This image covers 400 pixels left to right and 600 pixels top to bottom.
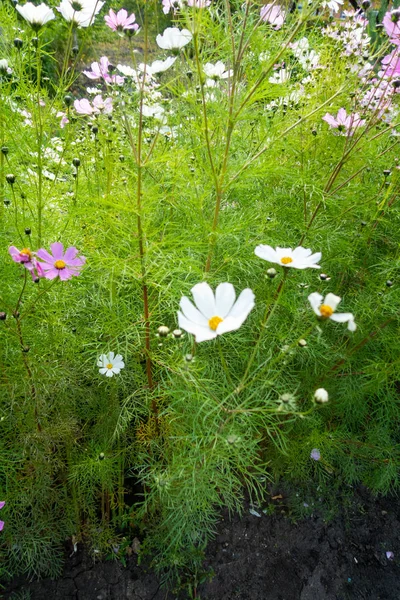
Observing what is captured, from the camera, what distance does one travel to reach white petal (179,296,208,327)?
0.97 metres

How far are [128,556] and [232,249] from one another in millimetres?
1301

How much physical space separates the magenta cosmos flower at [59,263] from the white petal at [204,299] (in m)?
0.41

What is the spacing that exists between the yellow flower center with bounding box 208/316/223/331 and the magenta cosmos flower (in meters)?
0.45

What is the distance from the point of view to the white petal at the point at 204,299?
100cm

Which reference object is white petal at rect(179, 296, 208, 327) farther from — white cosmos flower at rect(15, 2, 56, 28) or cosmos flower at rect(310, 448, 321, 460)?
cosmos flower at rect(310, 448, 321, 460)

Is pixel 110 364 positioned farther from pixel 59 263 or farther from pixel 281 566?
pixel 281 566

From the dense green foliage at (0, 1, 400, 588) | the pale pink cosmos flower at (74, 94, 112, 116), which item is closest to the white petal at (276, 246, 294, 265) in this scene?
the dense green foliage at (0, 1, 400, 588)

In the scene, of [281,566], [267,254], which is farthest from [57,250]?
[281,566]

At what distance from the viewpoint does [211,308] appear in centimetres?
102

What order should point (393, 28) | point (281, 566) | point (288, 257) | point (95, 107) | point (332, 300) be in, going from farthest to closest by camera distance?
point (281, 566) < point (95, 107) < point (393, 28) < point (288, 257) < point (332, 300)

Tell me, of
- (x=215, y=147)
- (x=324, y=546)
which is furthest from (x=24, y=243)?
(x=324, y=546)

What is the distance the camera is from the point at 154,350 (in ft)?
5.20

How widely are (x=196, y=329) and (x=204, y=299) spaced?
0.28ft

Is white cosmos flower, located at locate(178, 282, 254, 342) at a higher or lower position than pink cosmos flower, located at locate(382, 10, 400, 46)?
lower
